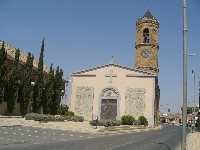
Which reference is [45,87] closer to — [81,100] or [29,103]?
[29,103]

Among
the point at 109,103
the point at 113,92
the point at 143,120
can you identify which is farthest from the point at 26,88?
the point at 113,92

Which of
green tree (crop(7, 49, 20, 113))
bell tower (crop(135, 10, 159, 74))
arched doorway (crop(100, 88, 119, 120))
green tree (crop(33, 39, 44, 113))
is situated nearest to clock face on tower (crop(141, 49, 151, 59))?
bell tower (crop(135, 10, 159, 74))

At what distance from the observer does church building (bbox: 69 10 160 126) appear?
74.1 metres

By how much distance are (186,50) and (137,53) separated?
216ft

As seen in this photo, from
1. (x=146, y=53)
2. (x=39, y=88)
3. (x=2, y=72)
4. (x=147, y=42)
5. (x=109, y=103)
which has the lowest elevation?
(x=109, y=103)

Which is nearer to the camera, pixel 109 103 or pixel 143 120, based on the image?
pixel 143 120

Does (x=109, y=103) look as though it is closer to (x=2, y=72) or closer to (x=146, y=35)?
(x=146, y=35)

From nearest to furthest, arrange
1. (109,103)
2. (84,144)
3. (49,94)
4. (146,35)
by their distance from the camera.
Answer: (84,144), (49,94), (109,103), (146,35)

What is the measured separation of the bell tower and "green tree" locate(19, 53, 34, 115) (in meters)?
30.7

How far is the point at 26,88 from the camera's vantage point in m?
53.7

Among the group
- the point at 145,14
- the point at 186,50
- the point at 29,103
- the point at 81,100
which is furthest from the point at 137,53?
the point at 186,50

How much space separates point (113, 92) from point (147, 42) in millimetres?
12813

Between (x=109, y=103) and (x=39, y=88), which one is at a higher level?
(x=39, y=88)

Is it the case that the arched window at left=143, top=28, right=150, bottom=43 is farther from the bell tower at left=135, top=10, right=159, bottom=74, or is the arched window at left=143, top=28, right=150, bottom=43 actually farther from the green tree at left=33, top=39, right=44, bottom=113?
the green tree at left=33, top=39, right=44, bottom=113
